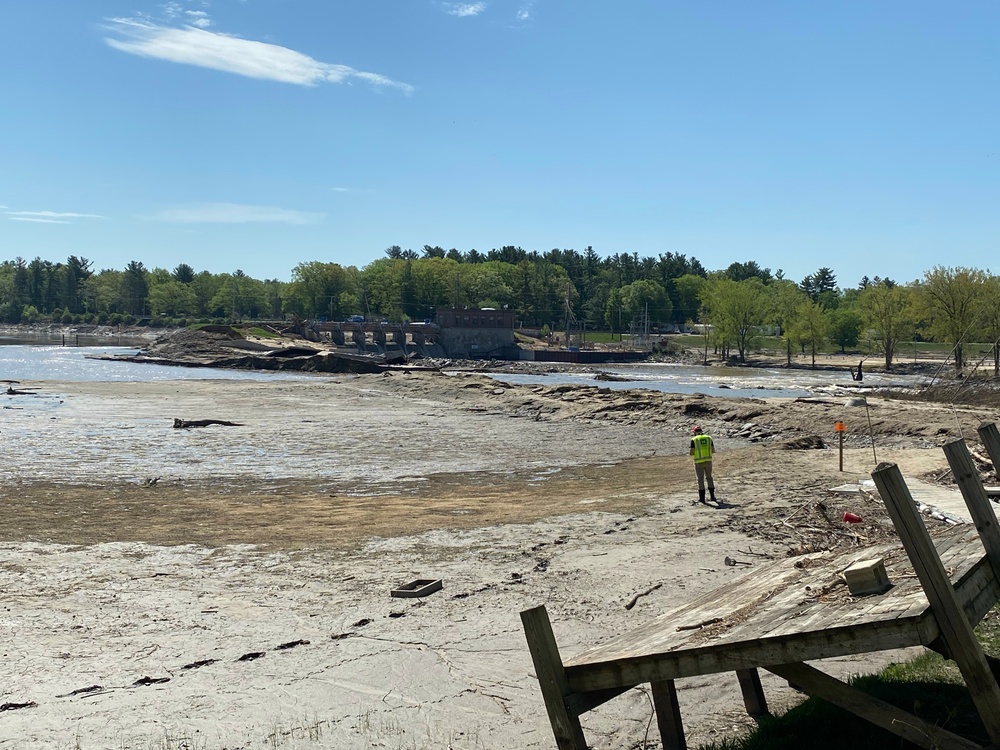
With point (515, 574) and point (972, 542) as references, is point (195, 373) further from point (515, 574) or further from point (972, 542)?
point (972, 542)

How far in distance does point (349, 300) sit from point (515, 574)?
17018 cm

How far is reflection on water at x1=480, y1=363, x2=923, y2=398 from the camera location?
69.4 meters

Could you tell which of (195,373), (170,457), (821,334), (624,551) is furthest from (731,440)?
(821,334)

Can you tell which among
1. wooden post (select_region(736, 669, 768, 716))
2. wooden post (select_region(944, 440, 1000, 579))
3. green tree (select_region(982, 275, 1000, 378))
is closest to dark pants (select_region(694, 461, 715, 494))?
wooden post (select_region(736, 669, 768, 716))

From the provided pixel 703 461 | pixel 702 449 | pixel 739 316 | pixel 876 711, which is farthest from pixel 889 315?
pixel 876 711

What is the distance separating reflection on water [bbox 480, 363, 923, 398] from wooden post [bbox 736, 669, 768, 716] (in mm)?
51812

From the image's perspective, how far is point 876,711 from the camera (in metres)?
5.76

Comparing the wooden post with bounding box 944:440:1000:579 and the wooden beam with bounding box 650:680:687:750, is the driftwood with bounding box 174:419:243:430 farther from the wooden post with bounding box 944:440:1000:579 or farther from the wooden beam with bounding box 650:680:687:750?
the wooden post with bounding box 944:440:1000:579

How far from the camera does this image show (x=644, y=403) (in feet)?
150

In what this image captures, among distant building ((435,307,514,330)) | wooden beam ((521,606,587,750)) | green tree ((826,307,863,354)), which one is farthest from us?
green tree ((826,307,863,354))

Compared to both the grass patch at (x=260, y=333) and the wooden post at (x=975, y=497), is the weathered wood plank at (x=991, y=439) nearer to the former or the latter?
the wooden post at (x=975, y=497)

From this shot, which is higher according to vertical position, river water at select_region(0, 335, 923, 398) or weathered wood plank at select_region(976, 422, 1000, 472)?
weathered wood plank at select_region(976, 422, 1000, 472)

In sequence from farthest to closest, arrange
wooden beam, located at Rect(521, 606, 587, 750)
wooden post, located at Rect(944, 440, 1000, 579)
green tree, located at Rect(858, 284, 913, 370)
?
green tree, located at Rect(858, 284, 913, 370) → wooden beam, located at Rect(521, 606, 587, 750) → wooden post, located at Rect(944, 440, 1000, 579)

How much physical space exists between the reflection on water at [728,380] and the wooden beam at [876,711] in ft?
176
